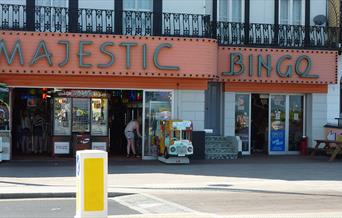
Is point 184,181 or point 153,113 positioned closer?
point 184,181

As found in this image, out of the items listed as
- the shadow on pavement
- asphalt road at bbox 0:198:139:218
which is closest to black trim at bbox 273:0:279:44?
the shadow on pavement

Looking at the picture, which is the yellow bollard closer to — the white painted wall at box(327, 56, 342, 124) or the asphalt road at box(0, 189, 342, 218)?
the asphalt road at box(0, 189, 342, 218)

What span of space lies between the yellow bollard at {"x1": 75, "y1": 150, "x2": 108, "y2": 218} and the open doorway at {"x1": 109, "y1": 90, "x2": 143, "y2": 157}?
1362 centimetres

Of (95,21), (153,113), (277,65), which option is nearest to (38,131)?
(153,113)

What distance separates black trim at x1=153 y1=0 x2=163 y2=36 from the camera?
22.1 metres

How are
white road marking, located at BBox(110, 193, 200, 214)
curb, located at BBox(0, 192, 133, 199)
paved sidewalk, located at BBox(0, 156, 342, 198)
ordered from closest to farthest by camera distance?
1. white road marking, located at BBox(110, 193, 200, 214)
2. curb, located at BBox(0, 192, 133, 199)
3. paved sidewalk, located at BBox(0, 156, 342, 198)

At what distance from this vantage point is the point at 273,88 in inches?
958

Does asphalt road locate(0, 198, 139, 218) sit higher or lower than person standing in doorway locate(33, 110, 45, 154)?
lower

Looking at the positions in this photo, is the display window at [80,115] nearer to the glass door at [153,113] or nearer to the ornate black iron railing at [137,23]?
the glass door at [153,113]

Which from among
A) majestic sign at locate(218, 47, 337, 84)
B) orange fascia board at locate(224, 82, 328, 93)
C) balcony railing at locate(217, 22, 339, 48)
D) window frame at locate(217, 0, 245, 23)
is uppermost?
window frame at locate(217, 0, 245, 23)

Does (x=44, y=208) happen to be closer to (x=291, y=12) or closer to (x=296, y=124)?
(x=296, y=124)

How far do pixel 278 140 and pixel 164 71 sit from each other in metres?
6.43

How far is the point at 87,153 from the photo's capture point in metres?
9.00

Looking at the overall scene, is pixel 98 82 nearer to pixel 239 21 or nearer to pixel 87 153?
pixel 239 21
